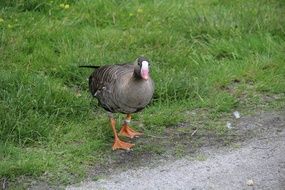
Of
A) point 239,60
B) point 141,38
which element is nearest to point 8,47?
point 141,38

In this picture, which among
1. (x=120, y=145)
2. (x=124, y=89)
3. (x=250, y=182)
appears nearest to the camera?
(x=250, y=182)

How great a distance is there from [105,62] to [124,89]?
1.52 metres

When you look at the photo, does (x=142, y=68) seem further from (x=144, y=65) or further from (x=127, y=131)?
(x=127, y=131)

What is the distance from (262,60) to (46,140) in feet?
8.58

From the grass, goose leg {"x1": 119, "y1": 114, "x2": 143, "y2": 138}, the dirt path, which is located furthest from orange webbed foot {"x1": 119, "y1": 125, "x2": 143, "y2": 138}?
the dirt path

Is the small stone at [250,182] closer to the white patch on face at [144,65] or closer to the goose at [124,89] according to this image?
the goose at [124,89]

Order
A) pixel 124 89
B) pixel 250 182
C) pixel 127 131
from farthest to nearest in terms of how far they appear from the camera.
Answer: pixel 127 131 → pixel 124 89 → pixel 250 182

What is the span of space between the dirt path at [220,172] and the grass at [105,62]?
0.35 meters

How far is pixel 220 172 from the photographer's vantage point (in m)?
4.77

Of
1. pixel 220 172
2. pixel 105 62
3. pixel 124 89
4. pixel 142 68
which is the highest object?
pixel 142 68

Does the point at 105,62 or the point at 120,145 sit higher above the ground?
the point at 105,62

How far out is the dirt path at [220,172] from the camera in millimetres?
4582

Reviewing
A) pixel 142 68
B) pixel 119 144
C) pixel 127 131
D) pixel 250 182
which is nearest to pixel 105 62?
pixel 127 131

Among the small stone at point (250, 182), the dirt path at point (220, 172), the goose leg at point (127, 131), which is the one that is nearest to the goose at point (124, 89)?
the goose leg at point (127, 131)
